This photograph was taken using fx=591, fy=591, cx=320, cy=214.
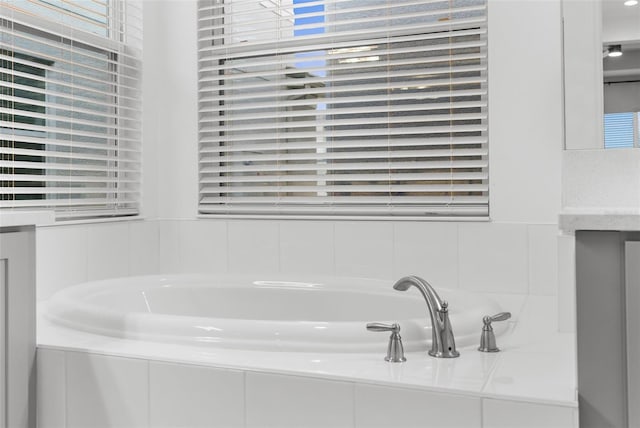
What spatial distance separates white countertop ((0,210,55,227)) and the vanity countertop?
122cm

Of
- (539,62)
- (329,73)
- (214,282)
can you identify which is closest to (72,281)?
Result: (214,282)

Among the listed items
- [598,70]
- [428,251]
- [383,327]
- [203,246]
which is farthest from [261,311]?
[598,70]

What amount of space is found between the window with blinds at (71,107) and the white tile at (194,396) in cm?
116

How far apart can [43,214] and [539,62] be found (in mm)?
1872

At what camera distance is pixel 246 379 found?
4.52 ft

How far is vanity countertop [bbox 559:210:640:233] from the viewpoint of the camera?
42.6 inches

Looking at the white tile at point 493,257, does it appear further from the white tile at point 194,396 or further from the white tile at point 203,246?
the white tile at point 194,396

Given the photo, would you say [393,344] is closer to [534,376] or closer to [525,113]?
[534,376]

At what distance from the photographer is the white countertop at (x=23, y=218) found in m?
1.46

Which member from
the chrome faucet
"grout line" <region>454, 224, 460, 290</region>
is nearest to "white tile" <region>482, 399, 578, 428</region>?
the chrome faucet

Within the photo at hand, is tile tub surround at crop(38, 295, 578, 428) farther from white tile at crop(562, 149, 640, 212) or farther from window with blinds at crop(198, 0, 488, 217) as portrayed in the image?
window with blinds at crop(198, 0, 488, 217)

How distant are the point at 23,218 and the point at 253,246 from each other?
4.56ft

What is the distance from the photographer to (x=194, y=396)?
1.42 metres

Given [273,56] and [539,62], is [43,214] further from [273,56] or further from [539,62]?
[539,62]
